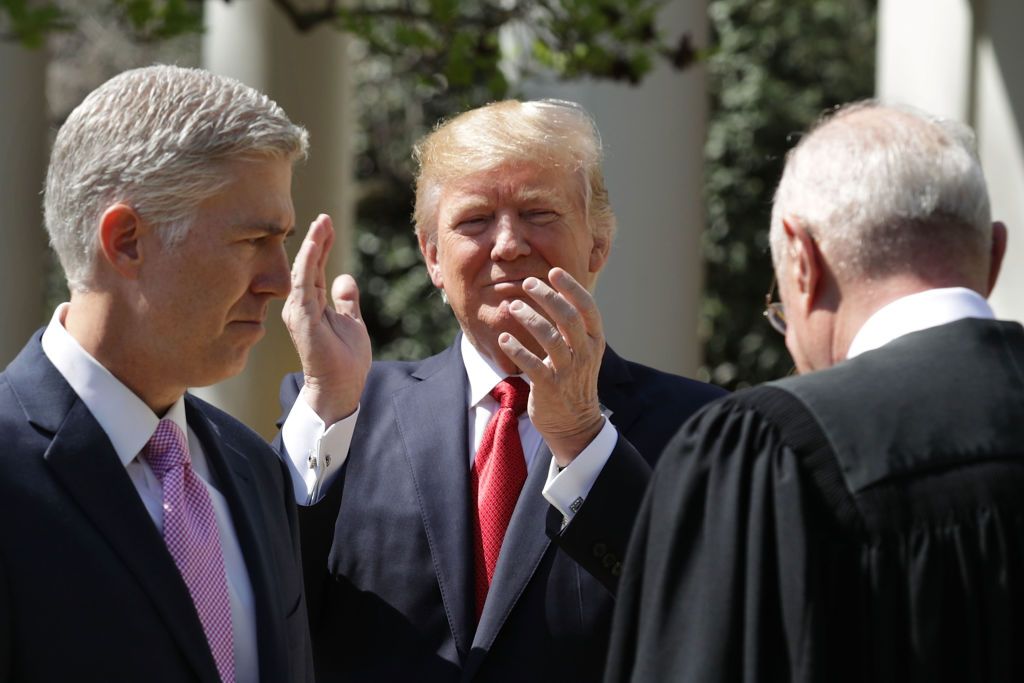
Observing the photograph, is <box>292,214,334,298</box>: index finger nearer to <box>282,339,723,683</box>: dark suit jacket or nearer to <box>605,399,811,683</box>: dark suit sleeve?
<box>282,339,723,683</box>: dark suit jacket

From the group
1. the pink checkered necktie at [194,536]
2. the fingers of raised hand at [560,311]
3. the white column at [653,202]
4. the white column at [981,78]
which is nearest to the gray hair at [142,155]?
the pink checkered necktie at [194,536]

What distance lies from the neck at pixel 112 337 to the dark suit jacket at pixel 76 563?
0.09m

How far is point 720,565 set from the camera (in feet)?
7.72

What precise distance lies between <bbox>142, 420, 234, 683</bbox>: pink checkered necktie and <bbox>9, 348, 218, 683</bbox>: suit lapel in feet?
0.25

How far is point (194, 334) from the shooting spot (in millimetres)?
2840

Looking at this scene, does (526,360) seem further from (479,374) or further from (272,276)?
(272,276)

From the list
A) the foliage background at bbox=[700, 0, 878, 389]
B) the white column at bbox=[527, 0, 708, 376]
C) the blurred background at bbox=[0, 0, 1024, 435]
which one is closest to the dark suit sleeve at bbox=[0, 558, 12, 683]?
the blurred background at bbox=[0, 0, 1024, 435]

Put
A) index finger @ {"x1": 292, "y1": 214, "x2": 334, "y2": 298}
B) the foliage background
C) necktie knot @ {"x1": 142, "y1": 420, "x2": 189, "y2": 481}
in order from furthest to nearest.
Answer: the foliage background
index finger @ {"x1": 292, "y1": 214, "x2": 334, "y2": 298}
necktie knot @ {"x1": 142, "y1": 420, "x2": 189, "y2": 481}

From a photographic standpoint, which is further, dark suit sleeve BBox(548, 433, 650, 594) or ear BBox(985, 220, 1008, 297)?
dark suit sleeve BBox(548, 433, 650, 594)

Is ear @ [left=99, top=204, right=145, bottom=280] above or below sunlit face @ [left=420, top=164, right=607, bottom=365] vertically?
above

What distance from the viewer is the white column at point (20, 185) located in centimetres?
759

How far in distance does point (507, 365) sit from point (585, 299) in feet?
1.55

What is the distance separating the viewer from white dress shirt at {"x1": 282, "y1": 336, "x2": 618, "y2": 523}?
3.32 m

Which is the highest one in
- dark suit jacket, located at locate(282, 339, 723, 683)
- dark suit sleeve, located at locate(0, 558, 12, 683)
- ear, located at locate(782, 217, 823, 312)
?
ear, located at locate(782, 217, 823, 312)
